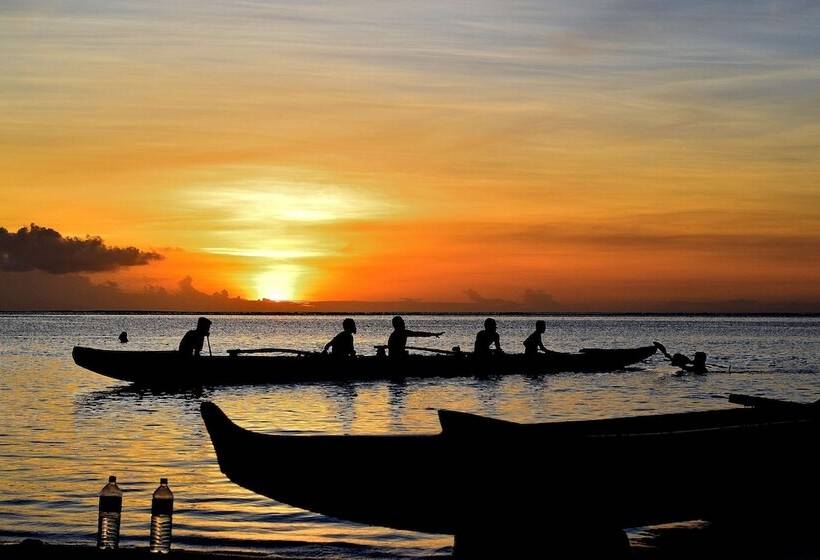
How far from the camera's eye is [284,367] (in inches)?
1188

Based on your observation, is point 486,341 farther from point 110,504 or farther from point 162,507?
point 110,504

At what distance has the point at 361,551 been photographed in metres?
10.7

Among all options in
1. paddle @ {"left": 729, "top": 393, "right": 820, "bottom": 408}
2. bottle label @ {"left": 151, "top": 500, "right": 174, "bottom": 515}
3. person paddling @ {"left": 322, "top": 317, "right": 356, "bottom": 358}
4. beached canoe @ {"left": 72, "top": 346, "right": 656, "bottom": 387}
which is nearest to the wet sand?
Result: paddle @ {"left": 729, "top": 393, "right": 820, "bottom": 408}

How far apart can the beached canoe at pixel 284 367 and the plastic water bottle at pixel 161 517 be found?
21266 millimetres

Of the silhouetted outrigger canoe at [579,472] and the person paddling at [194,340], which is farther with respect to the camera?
the person paddling at [194,340]

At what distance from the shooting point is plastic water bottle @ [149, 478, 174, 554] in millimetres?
7207

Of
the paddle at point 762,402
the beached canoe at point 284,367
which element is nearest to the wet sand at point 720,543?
the paddle at point 762,402

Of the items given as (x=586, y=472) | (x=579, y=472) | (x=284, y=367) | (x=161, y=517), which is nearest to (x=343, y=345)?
(x=284, y=367)

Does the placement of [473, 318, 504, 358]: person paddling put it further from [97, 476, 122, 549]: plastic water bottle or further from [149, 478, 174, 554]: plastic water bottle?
[97, 476, 122, 549]: plastic water bottle

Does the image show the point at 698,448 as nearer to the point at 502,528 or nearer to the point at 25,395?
the point at 502,528

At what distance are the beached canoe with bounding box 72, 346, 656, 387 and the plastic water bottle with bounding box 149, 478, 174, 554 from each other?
2127 cm

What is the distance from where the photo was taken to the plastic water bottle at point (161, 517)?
721 centimetres

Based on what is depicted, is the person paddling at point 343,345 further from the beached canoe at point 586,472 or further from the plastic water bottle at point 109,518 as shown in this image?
the plastic water bottle at point 109,518

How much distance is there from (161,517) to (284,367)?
75.5 ft
